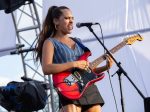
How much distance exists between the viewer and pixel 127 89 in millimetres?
7496

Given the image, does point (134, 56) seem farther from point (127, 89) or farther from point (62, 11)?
point (62, 11)

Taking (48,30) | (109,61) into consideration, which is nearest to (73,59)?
(48,30)

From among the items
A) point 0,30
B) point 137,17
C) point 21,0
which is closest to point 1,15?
point 0,30

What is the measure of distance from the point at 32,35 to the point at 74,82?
4543 mm

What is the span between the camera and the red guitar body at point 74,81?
309 centimetres

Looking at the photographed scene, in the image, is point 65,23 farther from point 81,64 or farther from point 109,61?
point 109,61

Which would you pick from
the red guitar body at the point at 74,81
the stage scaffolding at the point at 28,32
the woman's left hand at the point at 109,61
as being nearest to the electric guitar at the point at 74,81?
the red guitar body at the point at 74,81

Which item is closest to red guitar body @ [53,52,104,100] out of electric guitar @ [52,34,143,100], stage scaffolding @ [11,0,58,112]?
electric guitar @ [52,34,143,100]

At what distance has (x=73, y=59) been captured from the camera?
320cm

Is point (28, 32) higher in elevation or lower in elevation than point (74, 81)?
lower

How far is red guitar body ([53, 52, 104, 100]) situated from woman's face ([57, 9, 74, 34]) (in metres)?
0.23

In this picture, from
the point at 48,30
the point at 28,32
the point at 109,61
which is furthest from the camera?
the point at 28,32

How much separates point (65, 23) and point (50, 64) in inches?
14.1

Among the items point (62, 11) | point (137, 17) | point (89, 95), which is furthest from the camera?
point (137, 17)
